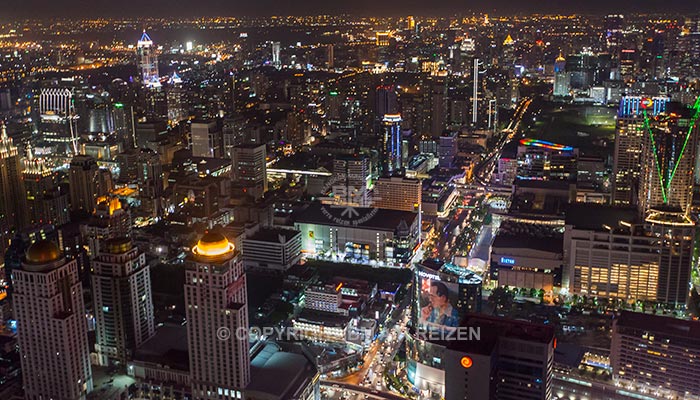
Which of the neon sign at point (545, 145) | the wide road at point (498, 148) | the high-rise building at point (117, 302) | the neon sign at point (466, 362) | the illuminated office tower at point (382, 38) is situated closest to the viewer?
the neon sign at point (466, 362)

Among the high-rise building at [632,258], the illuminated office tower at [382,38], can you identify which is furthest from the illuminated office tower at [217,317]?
the illuminated office tower at [382,38]

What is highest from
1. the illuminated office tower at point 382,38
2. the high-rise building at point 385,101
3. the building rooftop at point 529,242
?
the illuminated office tower at point 382,38

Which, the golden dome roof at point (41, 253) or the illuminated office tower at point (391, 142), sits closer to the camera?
the golden dome roof at point (41, 253)

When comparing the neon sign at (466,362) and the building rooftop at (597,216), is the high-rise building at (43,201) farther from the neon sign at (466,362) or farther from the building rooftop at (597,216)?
the neon sign at (466,362)

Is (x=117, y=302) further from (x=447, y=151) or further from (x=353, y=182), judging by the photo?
(x=447, y=151)

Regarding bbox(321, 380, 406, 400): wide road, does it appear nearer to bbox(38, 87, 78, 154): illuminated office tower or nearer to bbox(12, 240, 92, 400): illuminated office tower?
bbox(12, 240, 92, 400): illuminated office tower

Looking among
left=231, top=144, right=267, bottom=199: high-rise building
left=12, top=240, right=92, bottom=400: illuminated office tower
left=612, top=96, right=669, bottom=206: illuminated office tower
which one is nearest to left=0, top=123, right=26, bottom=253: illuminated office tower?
left=231, top=144, right=267, bottom=199: high-rise building

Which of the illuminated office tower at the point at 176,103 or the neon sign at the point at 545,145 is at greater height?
the illuminated office tower at the point at 176,103

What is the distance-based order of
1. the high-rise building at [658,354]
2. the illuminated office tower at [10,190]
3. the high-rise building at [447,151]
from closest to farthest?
the high-rise building at [658,354] < the illuminated office tower at [10,190] < the high-rise building at [447,151]
